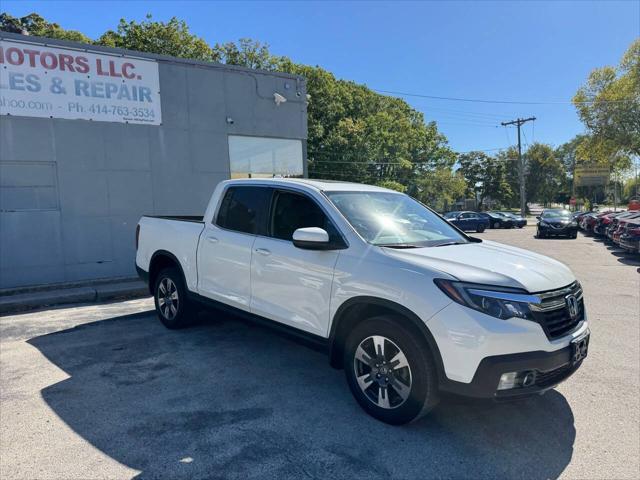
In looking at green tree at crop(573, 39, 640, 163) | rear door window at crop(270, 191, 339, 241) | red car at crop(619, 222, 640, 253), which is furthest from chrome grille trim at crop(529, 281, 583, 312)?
green tree at crop(573, 39, 640, 163)

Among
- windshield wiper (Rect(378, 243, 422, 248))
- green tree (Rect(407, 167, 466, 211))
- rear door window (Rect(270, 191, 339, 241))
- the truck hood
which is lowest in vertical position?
the truck hood

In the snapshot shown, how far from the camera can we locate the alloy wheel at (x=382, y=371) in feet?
10.7

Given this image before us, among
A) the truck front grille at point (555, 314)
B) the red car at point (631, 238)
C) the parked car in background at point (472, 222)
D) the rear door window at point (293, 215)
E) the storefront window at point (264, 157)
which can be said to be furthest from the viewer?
the parked car in background at point (472, 222)

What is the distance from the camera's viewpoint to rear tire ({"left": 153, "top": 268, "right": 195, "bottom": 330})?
5.60m

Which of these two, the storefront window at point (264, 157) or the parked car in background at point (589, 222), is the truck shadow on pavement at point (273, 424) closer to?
the storefront window at point (264, 157)

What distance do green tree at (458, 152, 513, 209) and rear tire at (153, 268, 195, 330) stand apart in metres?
74.5

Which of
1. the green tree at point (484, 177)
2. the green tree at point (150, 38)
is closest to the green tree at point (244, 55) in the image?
the green tree at point (150, 38)

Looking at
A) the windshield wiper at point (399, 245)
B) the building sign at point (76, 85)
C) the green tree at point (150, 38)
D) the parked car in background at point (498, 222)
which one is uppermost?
the green tree at point (150, 38)

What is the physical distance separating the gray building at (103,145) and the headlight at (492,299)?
8391 millimetres

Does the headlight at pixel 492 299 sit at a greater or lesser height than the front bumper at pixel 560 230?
greater

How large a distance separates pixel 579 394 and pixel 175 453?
11.1ft

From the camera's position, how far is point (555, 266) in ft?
11.8

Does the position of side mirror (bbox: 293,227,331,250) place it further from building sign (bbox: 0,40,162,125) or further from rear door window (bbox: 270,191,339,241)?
building sign (bbox: 0,40,162,125)

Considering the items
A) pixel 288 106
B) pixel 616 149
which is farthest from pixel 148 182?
pixel 616 149
